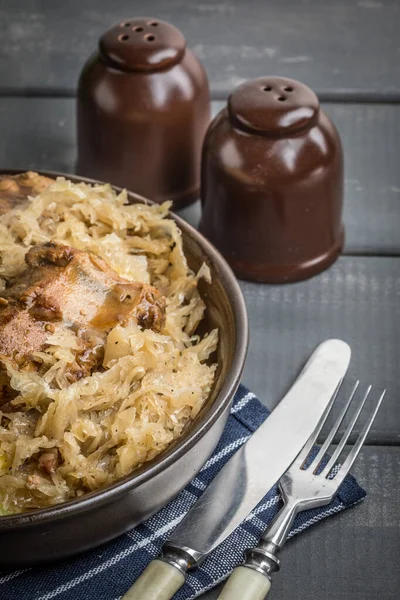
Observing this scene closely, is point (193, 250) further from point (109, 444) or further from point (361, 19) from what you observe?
point (361, 19)

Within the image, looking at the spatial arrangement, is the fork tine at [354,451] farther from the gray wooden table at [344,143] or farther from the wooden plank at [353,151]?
the wooden plank at [353,151]

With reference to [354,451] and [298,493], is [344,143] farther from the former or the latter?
[298,493]

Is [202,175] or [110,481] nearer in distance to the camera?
[110,481]

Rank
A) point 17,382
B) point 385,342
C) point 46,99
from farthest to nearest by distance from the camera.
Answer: point 46,99 < point 385,342 < point 17,382

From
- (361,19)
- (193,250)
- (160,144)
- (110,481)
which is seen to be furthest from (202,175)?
(361,19)

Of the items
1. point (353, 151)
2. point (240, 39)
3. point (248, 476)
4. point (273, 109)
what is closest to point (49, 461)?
point (248, 476)

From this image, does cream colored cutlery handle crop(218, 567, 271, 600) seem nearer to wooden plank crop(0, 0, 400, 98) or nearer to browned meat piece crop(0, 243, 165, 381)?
browned meat piece crop(0, 243, 165, 381)

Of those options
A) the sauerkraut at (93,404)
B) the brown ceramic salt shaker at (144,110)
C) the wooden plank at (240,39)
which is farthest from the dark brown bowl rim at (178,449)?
the wooden plank at (240,39)
